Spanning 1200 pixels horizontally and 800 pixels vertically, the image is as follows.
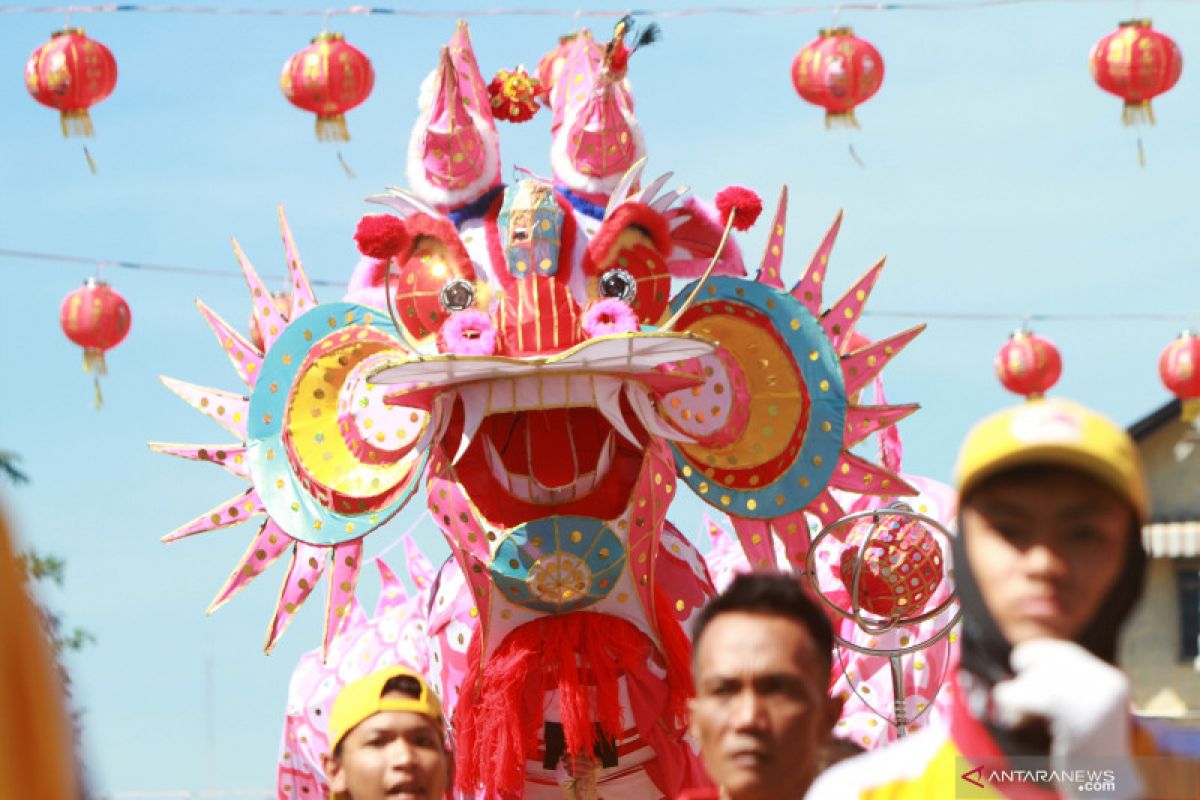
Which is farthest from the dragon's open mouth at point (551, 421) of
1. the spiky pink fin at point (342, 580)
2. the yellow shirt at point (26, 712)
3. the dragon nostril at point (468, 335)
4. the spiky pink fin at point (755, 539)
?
the yellow shirt at point (26, 712)

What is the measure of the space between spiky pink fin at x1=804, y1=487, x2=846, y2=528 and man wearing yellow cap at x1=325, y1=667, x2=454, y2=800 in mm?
4655

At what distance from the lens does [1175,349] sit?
14.4 m

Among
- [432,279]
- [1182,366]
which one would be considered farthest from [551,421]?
[1182,366]

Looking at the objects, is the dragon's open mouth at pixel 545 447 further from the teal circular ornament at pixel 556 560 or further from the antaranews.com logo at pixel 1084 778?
the antaranews.com logo at pixel 1084 778

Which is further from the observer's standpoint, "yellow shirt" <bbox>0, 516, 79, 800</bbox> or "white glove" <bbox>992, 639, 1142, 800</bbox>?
"white glove" <bbox>992, 639, 1142, 800</bbox>

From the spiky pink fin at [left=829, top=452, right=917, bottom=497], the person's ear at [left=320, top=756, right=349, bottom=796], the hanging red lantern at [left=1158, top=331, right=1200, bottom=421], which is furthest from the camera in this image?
the hanging red lantern at [left=1158, top=331, right=1200, bottom=421]

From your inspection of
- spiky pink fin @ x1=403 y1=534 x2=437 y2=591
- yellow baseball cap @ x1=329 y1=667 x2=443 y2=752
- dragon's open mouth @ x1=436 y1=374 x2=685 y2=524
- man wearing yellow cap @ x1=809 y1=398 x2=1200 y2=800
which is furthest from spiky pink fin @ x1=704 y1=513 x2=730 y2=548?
man wearing yellow cap @ x1=809 y1=398 x2=1200 y2=800

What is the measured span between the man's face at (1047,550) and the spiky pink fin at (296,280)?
22.9 ft

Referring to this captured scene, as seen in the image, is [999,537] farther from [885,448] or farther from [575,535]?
[885,448]

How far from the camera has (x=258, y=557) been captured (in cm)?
920

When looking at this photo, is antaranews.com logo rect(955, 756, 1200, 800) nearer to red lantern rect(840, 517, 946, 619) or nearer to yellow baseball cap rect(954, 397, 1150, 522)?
yellow baseball cap rect(954, 397, 1150, 522)

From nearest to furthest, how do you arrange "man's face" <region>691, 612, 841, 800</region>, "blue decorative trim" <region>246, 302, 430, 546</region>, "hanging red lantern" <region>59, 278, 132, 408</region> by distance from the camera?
"man's face" <region>691, 612, 841, 800</region> < "blue decorative trim" <region>246, 302, 430, 546</region> < "hanging red lantern" <region>59, 278, 132, 408</region>

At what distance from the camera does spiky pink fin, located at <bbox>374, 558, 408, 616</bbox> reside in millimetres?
10773

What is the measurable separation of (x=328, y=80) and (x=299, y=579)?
8.34ft
